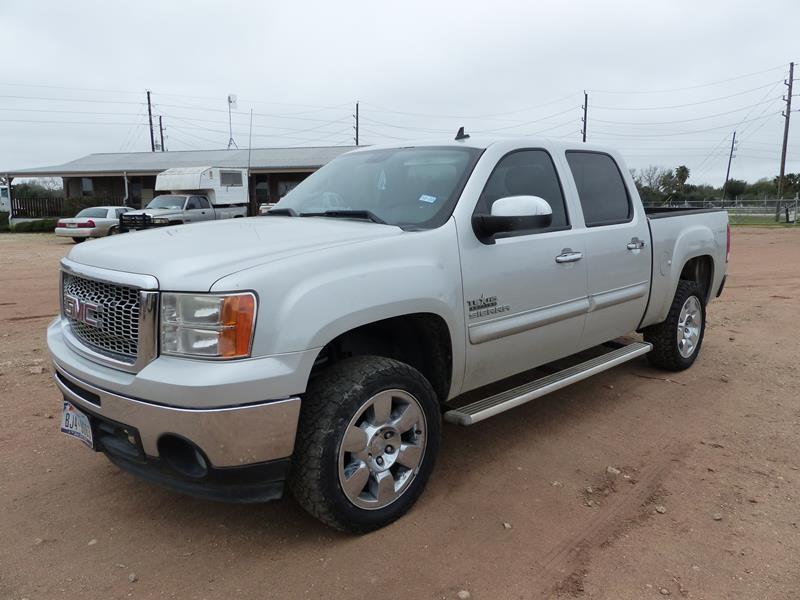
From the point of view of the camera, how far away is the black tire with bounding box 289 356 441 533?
273 centimetres

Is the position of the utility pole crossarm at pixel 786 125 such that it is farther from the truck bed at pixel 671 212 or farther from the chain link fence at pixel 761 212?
the truck bed at pixel 671 212

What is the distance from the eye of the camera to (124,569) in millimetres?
2740

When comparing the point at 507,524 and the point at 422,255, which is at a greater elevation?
the point at 422,255

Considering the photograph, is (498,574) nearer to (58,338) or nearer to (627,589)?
(627,589)

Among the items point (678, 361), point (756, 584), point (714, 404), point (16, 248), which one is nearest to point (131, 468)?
point (756, 584)

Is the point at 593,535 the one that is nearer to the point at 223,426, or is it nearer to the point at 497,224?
the point at 497,224

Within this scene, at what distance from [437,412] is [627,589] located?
1145mm

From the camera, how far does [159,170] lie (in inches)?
1358

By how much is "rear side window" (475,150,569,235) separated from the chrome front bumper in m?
1.65

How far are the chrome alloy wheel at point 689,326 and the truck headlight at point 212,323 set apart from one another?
13.6ft

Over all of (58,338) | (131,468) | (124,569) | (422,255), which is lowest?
(124,569)

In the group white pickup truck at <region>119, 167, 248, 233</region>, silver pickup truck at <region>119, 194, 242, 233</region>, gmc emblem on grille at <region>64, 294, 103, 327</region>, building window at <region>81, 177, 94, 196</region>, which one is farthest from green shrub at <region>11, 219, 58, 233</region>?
gmc emblem on grille at <region>64, 294, 103, 327</region>

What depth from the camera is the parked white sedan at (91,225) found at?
22.0 meters

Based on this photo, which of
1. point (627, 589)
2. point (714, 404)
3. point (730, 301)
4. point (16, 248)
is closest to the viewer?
point (627, 589)
